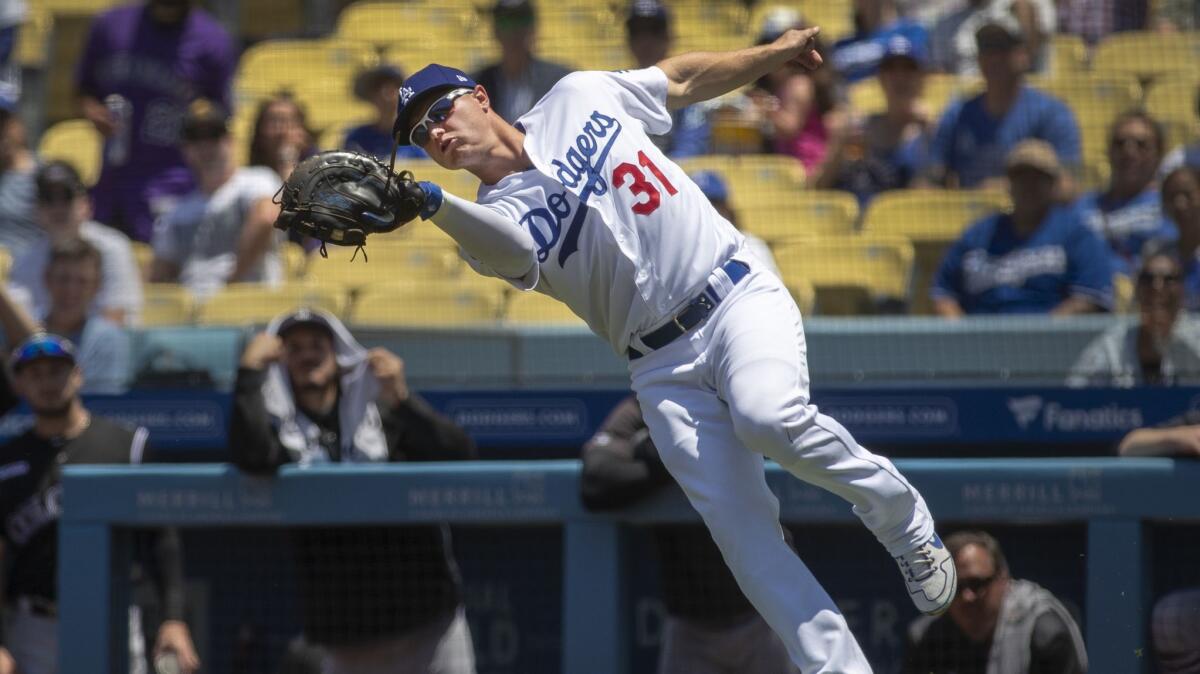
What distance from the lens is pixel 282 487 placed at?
5531 mm

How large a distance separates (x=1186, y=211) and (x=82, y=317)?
15.0 ft

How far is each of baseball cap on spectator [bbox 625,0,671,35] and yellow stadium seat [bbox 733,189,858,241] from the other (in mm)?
1091

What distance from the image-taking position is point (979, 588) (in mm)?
5078

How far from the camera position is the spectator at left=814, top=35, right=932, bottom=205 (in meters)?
7.84

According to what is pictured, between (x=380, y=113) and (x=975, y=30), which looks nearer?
(x=975, y=30)

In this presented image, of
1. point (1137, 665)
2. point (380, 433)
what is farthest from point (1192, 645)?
point (380, 433)

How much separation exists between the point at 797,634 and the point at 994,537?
64.8 inches

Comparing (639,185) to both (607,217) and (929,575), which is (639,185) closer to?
(607,217)

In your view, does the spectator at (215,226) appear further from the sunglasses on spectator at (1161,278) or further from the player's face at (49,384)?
the sunglasses on spectator at (1161,278)

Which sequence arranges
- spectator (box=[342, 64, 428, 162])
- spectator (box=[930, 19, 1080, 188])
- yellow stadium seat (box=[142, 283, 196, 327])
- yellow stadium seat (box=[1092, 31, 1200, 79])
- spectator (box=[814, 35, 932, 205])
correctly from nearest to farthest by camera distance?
yellow stadium seat (box=[142, 283, 196, 327]), spectator (box=[930, 19, 1080, 188]), spectator (box=[814, 35, 932, 205]), spectator (box=[342, 64, 428, 162]), yellow stadium seat (box=[1092, 31, 1200, 79])

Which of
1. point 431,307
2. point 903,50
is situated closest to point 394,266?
point 431,307

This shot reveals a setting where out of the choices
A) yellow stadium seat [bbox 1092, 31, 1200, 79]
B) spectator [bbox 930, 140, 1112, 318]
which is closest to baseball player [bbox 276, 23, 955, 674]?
spectator [bbox 930, 140, 1112, 318]

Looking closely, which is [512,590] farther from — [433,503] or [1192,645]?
[1192,645]

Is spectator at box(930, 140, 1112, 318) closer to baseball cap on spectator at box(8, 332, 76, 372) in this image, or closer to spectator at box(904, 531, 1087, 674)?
spectator at box(904, 531, 1087, 674)
